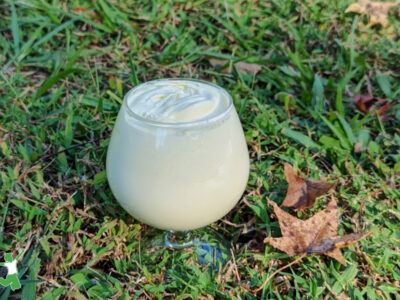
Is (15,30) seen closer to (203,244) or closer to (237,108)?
(237,108)

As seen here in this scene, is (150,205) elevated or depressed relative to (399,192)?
elevated

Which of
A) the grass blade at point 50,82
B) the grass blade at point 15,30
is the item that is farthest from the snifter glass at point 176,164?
the grass blade at point 15,30

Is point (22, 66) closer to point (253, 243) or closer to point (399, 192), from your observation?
point (253, 243)

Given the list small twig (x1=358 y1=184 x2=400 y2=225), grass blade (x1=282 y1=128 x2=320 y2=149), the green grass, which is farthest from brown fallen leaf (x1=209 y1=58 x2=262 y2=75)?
small twig (x1=358 y1=184 x2=400 y2=225)

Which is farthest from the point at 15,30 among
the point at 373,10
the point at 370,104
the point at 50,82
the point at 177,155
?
the point at 373,10

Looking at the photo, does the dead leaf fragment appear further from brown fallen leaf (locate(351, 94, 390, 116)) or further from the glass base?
brown fallen leaf (locate(351, 94, 390, 116))

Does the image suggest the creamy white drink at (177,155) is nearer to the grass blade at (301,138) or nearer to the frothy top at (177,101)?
the frothy top at (177,101)

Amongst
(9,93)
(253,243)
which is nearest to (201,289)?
(253,243)
